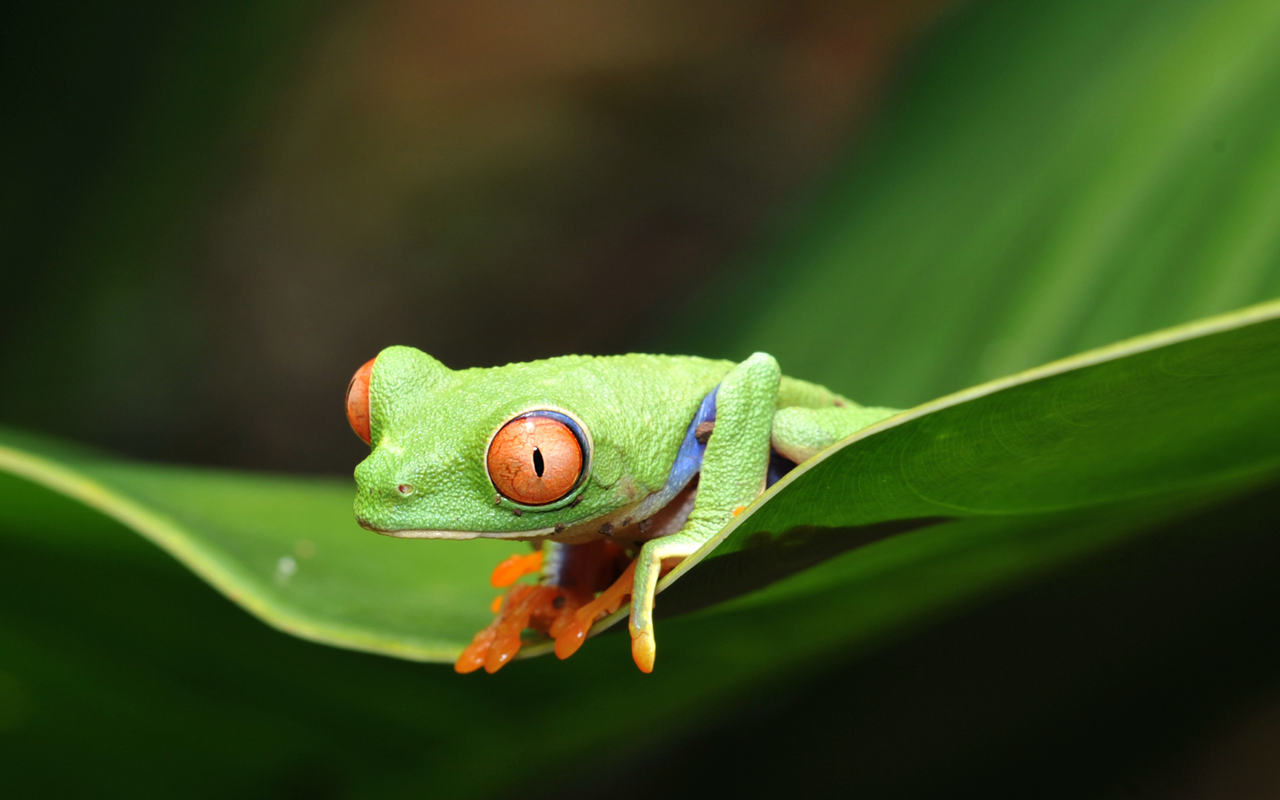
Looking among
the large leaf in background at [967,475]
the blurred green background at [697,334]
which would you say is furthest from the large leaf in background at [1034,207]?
the large leaf in background at [967,475]

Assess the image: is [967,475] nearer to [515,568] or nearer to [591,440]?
[591,440]

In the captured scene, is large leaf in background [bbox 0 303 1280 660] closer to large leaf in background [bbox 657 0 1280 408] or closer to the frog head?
the frog head

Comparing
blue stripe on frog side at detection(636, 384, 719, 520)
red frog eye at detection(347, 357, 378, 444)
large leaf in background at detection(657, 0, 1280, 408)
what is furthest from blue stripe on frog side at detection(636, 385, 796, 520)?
large leaf in background at detection(657, 0, 1280, 408)

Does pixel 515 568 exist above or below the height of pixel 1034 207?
below

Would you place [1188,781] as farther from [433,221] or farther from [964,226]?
[433,221]

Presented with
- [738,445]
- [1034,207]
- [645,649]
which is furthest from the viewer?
[1034,207]

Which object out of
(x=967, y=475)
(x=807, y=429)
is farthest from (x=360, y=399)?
(x=967, y=475)

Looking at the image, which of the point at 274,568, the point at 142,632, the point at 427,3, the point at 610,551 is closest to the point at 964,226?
the point at 610,551
